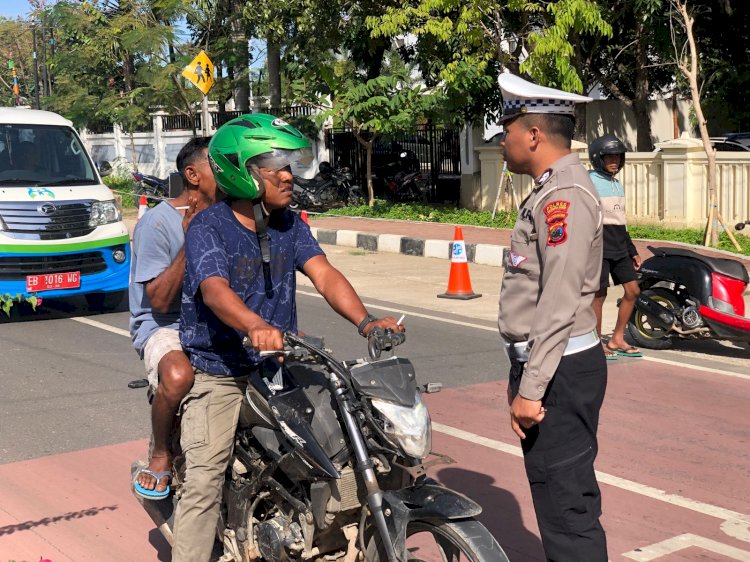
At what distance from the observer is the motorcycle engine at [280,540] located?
3.52 m

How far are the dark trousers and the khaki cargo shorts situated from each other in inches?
61.4

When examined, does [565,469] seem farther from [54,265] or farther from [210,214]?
[54,265]

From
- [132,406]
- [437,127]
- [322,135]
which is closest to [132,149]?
[322,135]

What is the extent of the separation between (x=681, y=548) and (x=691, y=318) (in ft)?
13.5

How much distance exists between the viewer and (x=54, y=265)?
10.5m

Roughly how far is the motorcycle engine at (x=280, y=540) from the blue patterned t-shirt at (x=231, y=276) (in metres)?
0.57

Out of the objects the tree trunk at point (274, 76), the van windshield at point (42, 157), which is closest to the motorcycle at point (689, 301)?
the van windshield at point (42, 157)

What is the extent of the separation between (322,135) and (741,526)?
1972cm

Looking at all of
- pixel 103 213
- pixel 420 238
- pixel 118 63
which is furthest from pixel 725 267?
pixel 118 63

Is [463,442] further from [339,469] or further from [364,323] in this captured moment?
[339,469]

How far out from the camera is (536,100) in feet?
11.3

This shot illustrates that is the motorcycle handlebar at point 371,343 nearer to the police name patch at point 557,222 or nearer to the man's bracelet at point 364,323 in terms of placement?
the man's bracelet at point 364,323

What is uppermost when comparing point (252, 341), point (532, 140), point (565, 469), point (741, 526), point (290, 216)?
point (532, 140)

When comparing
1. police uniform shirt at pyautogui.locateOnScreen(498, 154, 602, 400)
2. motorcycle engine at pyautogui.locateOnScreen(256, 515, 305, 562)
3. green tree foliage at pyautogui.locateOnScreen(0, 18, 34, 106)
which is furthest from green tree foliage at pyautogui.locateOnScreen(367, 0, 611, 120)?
green tree foliage at pyautogui.locateOnScreen(0, 18, 34, 106)
